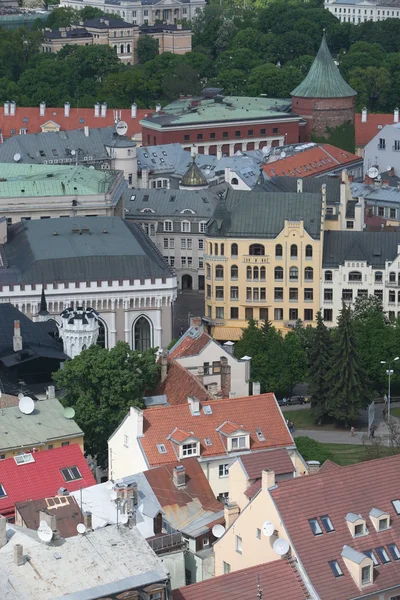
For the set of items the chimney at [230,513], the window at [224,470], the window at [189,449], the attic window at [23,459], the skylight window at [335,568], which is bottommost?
the window at [224,470]

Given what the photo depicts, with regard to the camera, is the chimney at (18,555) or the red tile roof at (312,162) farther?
the red tile roof at (312,162)

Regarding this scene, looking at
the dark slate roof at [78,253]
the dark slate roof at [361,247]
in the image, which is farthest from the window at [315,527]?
the dark slate roof at [361,247]

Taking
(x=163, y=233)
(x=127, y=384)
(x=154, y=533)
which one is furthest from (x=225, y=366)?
(x=163, y=233)

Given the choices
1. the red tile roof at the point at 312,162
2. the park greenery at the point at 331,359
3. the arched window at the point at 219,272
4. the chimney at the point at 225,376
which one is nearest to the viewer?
the chimney at the point at 225,376

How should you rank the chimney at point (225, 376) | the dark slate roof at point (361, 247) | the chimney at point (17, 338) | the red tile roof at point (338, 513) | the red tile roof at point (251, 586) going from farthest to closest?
1. the dark slate roof at point (361, 247)
2. the chimney at point (17, 338)
3. the chimney at point (225, 376)
4. the red tile roof at point (338, 513)
5. the red tile roof at point (251, 586)

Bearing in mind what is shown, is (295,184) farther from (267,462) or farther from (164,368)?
(267,462)

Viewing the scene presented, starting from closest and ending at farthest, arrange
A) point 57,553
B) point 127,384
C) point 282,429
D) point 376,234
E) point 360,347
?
point 57,553 < point 282,429 < point 127,384 < point 360,347 < point 376,234

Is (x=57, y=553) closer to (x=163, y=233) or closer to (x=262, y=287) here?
(x=262, y=287)

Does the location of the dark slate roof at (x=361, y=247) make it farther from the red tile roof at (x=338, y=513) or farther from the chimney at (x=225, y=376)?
the red tile roof at (x=338, y=513)

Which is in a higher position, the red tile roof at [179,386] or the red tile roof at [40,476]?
the red tile roof at [40,476]
